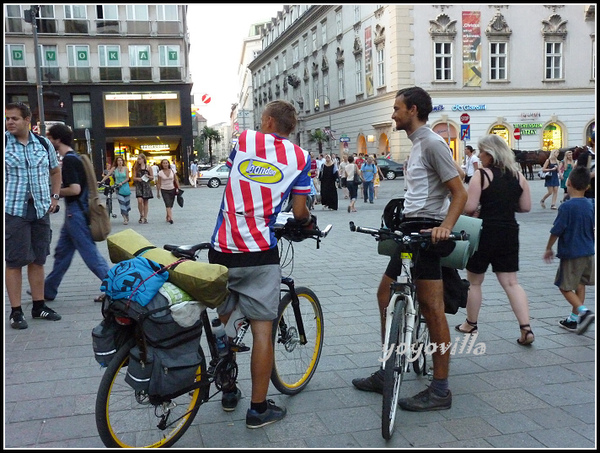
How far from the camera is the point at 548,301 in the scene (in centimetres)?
654

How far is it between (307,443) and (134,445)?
36.3 inches

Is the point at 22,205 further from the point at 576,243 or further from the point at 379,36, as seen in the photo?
the point at 379,36

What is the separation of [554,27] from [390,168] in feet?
47.0

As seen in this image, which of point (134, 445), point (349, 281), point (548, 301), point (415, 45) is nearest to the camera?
point (134, 445)

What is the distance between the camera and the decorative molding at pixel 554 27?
39.0 m

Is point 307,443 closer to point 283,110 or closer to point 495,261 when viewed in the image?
point 283,110

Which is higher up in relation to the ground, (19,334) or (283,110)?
(283,110)

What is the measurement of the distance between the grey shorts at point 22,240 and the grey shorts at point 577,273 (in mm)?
4869

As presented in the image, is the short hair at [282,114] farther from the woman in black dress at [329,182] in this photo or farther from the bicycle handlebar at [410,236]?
the woman in black dress at [329,182]

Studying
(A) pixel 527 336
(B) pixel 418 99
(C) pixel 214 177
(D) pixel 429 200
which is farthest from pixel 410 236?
(C) pixel 214 177

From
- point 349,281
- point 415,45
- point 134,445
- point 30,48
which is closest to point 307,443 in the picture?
point 134,445

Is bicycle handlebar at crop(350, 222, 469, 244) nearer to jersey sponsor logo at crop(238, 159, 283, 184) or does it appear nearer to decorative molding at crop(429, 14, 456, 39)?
jersey sponsor logo at crop(238, 159, 283, 184)

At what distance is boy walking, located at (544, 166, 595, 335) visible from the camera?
17.6 feet
